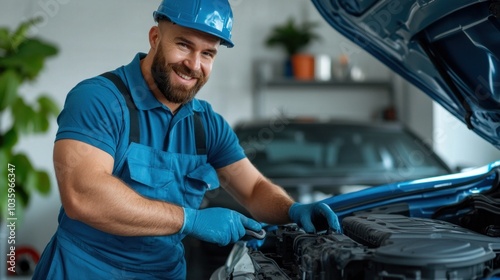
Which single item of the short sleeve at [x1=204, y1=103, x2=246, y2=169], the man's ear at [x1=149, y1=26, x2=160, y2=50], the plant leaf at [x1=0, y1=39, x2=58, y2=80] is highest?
the plant leaf at [x1=0, y1=39, x2=58, y2=80]

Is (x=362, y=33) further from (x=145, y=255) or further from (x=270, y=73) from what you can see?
(x=270, y=73)

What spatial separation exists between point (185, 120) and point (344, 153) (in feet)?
6.88

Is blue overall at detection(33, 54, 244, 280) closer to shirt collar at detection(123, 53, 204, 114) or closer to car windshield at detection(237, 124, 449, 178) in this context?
shirt collar at detection(123, 53, 204, 114)

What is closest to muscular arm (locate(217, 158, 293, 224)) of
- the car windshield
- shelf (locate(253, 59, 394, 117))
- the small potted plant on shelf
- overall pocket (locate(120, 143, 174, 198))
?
overall pocket (locate(120, 143, 174, 198))

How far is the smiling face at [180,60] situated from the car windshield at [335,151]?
5.92ft

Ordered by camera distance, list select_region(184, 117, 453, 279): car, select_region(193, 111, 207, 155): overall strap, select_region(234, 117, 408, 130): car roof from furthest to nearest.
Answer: select_region(234, 117, 408, 130): car roof < select_region(184, 117, 453, 279): car < select_region(193, 111, 207, 155): overall strap

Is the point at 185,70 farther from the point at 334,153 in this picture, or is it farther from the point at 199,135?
the point at 334,153

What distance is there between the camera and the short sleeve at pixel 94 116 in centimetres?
146

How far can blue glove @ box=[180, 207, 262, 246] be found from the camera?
1.43 m

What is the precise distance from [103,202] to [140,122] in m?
0.32

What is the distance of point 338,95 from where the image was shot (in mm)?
6082

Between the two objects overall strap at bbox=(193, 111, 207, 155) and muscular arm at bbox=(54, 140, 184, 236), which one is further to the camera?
overall strap at bbox=(193, 111, 207, 155)

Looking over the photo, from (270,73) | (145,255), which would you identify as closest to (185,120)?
(145,255)

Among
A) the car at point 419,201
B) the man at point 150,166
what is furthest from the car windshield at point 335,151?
the man at point 150,166
